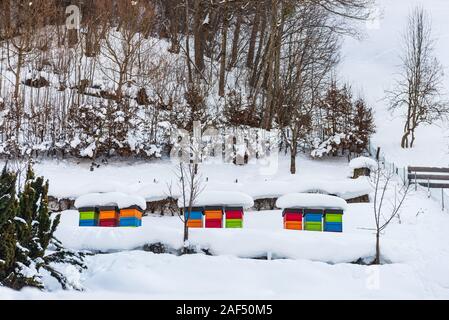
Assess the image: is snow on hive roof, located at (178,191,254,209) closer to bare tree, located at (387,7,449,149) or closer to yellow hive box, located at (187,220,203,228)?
yellow hive box, located at (187,220,203,228)

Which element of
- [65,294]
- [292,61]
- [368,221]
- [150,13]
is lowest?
[65,294]

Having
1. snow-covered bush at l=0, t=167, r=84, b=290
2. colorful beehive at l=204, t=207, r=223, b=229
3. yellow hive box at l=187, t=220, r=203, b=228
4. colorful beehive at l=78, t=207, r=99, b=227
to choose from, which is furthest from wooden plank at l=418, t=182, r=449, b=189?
snow-covered bush at l=0, t=167, r=84, b=290

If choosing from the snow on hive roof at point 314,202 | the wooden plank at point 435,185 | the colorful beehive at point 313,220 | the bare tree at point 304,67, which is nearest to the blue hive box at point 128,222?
the snow on hive roof at point 314,202

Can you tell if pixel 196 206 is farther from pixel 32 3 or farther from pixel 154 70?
pixel 32 3

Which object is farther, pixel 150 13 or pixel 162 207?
pixel 150 13

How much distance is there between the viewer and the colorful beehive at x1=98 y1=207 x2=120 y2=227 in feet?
34.6

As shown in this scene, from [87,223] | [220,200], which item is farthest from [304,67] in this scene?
[87,223]

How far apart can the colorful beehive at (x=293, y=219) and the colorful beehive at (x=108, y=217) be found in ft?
13.7

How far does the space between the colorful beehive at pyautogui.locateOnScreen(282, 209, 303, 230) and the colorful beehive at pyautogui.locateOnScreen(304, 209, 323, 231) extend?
0.14 meters

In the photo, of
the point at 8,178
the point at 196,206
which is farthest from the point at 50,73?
the point at 8,178

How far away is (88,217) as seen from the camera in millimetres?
10539

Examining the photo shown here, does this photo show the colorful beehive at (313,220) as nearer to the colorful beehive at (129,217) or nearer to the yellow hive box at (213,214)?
the yellow hive box at (213,214)

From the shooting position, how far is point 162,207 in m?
13.9
